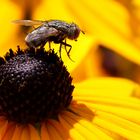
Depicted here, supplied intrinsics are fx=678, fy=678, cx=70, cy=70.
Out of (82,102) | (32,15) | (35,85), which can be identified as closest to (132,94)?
(82,102)

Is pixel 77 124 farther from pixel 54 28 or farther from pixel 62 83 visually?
pixel 54 28

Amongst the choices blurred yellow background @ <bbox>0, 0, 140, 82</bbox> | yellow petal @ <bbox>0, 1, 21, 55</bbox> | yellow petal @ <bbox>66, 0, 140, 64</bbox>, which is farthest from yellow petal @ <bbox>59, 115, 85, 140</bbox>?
yellow petal @ <bbox>0, 1, 21, 55</bbox>

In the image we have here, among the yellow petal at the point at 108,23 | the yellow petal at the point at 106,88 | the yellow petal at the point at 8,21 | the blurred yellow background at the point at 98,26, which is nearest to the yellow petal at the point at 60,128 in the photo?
the yellow petal at the point at 106,88

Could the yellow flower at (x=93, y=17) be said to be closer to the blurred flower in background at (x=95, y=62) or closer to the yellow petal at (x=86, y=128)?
the blurred flower in background at (x=95, y=62)

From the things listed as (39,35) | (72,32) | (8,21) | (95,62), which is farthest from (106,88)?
(8,21)

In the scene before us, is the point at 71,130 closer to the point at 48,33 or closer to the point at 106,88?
the point at 48,33

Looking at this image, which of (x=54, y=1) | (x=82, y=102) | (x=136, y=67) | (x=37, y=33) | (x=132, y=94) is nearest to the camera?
(x=37, y=33)

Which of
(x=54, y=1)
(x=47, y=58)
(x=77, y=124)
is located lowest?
(x=77, y=124)
